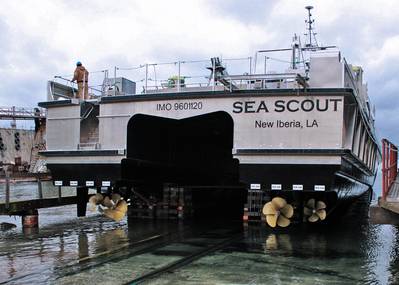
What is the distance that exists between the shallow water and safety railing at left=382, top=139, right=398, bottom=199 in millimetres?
1304

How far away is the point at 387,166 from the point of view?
398 inches

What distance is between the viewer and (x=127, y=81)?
13664 mm

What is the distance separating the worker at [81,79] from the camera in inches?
549

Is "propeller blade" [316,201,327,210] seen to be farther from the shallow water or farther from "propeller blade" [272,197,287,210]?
"propeller blade" [272,197,287,210]

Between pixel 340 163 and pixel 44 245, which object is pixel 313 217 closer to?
pixel 340 163

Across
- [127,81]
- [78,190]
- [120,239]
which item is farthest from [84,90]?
[120,239]

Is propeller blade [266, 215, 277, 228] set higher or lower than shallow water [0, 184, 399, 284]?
higher

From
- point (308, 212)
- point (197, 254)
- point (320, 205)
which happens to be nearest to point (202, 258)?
point (197, 254)

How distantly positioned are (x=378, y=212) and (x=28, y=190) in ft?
44.8

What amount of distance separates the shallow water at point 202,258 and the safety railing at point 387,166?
1.30 m

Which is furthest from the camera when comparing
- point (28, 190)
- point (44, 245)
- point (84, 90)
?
point (28, 190)

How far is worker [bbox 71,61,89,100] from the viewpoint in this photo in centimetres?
1395

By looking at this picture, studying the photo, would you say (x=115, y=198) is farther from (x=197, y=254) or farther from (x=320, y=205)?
(x=320, y=205)

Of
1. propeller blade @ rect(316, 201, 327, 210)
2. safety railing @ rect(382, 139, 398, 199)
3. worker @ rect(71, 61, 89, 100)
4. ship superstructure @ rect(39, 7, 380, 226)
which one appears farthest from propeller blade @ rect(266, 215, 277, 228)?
worker @ rect(71, 61, 89, 100)
